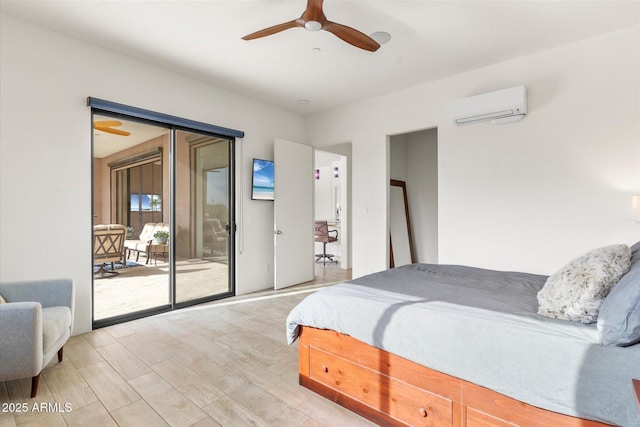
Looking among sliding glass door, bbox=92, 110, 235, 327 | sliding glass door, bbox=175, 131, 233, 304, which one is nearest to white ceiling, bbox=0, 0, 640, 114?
sliding glass door, bbox=92, 110, 235, 327

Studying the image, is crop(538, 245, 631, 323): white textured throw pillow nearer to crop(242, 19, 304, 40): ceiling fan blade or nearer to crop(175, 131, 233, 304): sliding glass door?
crop(242, 19, 304, 40): ceiling fan blade

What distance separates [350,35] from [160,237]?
3.08m

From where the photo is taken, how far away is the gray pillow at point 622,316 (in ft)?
3.96

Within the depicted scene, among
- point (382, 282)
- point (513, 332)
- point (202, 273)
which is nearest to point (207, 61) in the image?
point (202, 273)

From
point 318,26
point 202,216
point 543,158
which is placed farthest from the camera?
point 202,216

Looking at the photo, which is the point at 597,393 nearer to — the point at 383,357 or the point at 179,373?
the point at 383,357

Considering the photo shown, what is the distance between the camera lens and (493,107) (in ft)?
11.4

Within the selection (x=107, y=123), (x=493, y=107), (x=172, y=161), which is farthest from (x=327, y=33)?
(x=107, y=123)

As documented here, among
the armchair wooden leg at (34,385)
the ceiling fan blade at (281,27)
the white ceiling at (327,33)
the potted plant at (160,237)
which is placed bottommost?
the armchair wooden leg at (34,385)

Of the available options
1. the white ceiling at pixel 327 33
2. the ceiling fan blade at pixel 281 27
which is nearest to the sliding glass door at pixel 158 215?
the white ceiling at pixel 327 33

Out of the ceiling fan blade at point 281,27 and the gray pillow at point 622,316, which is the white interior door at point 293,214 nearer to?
the ceiling fan blade at point 281,27

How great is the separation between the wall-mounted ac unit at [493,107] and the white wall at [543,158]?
146mm

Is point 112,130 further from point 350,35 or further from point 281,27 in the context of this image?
point 350,35

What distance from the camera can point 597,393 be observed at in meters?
1.18
